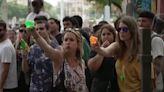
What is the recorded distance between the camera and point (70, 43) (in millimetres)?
5637

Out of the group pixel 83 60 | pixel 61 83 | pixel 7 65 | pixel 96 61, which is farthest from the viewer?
pixel 7 65

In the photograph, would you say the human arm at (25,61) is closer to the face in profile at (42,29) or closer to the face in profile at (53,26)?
the face in profile at (42,29)

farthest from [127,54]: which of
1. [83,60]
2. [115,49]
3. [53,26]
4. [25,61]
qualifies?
[53,26]

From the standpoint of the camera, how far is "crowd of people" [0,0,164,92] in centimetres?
522

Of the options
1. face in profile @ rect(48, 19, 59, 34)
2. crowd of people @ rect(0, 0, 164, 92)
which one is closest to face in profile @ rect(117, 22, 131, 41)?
crowd of people @ rect(0, 0, 164, 92)

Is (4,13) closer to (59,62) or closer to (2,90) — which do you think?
(2,90)

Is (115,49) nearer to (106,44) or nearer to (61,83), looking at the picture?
(106,44)

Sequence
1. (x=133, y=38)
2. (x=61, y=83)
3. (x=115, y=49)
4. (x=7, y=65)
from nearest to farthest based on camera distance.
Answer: (x=133, y=38)
(x=115, y=49)
(x=61, y=83)
(x=7, y=65)

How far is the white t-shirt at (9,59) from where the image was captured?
23.0ft

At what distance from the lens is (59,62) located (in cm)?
565

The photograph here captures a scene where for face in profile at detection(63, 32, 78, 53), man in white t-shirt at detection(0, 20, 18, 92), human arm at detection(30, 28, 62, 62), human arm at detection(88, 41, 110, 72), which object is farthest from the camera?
man in white t-shirt at detection(0, 20, 18, 92)

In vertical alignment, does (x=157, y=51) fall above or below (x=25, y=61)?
above

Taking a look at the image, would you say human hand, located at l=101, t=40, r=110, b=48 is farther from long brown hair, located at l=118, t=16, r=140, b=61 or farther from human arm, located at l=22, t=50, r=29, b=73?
human arm, located at l=22, t=50, r=29, b=73

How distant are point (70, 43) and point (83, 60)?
557 millimetres
